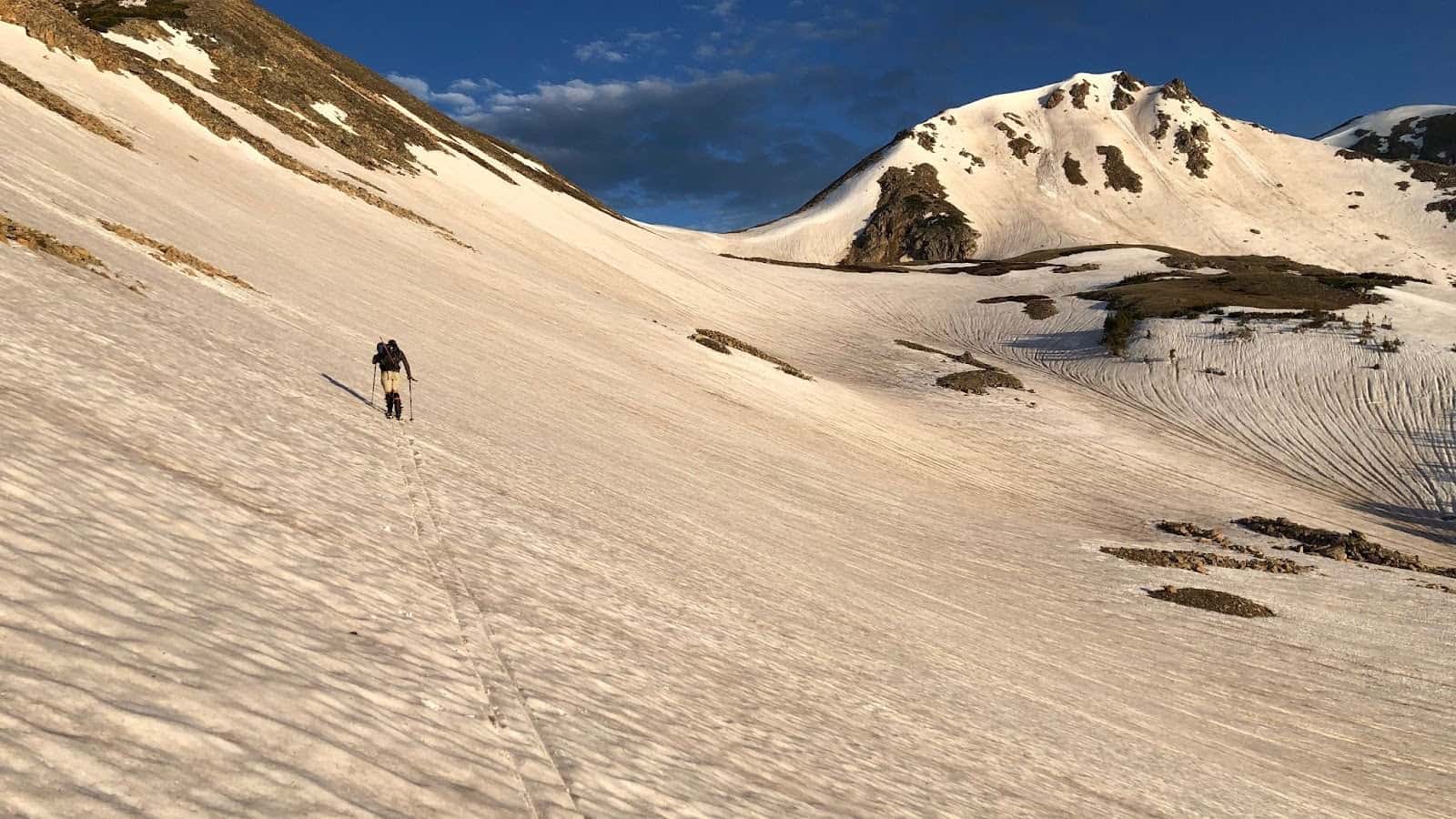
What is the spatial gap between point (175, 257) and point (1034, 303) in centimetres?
5330

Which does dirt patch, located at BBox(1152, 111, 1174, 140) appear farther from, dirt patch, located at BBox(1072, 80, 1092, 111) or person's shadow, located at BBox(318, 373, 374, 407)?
person's shadow, located at BBox(318, 373, 374, 407)

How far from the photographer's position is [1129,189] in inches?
5133

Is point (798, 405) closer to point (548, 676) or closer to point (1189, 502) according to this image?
point (1189, 502)

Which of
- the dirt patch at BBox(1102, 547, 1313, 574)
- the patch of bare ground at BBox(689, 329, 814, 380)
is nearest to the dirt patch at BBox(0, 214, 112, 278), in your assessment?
the dirt patch at BBox(1102, 547, 1313, 574)

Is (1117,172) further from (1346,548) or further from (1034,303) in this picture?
(1346,548)

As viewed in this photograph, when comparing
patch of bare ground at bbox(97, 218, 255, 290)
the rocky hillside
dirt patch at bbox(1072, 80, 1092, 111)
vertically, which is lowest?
patch of bare ground at bbox(97, 218, 255, 290)

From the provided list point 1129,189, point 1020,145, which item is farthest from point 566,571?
point 1020,145

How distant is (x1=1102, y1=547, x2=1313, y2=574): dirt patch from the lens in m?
21.0

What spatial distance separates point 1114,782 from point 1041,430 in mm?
28526

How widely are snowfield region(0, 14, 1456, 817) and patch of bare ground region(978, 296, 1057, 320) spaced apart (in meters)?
23.4

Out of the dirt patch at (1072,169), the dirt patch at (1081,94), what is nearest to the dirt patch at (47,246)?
the dirt patch at (1072,169)

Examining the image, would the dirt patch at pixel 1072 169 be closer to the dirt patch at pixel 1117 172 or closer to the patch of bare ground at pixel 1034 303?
the dirt patch at pixel 1117 172

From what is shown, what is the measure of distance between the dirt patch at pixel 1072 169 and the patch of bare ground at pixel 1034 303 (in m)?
80.1

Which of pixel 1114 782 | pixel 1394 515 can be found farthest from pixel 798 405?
pixel 1114 782
